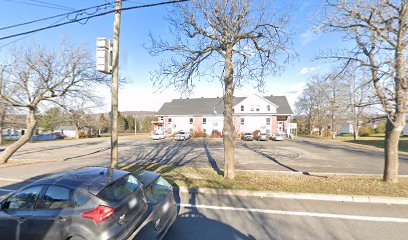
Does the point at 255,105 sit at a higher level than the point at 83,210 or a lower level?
higher

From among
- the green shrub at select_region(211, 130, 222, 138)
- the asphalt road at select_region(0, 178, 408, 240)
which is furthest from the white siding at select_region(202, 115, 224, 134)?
the asphalt road at select_region(0, 178, 408, 240)

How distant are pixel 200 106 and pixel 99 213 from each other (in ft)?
140

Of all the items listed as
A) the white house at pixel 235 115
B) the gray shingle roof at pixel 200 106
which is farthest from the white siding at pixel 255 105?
the gray shingle roof at pixel 200 106

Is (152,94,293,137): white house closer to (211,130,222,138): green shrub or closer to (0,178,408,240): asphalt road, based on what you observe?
(211,130,222,138): green shrub

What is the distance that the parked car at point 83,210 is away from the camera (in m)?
2.93

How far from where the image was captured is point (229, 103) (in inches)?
303

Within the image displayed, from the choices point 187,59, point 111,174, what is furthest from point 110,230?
point 187,59

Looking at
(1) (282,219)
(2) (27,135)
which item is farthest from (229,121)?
(2) (27,135)

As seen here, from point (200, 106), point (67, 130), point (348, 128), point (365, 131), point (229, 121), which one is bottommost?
point (67, 130)

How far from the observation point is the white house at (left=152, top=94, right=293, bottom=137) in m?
40.2

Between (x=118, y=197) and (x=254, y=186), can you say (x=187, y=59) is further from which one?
(x=118, y=197)

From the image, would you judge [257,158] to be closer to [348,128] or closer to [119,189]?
[119,189]

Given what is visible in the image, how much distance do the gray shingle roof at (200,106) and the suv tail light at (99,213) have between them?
39.7 m

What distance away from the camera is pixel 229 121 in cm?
759
